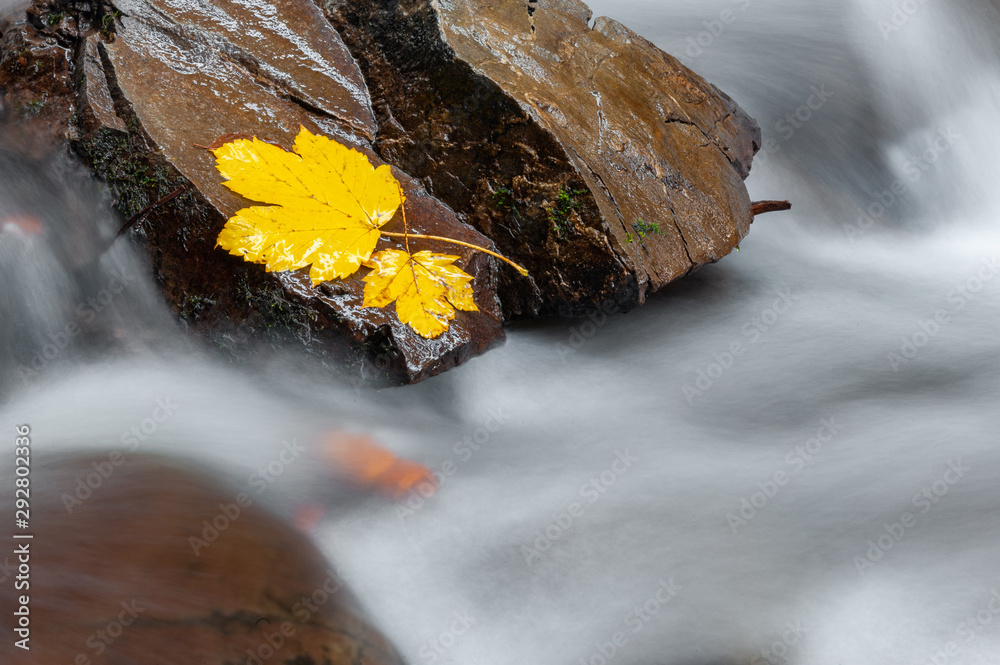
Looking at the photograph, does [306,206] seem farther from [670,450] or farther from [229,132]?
[670,450]

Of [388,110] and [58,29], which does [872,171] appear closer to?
[388,110]

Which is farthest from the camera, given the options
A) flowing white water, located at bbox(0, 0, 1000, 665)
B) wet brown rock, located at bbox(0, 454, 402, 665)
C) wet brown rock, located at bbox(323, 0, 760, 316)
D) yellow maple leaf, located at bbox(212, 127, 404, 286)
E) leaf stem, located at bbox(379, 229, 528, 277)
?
wet brown rock, located at bbox(323, 0, 760, 316)

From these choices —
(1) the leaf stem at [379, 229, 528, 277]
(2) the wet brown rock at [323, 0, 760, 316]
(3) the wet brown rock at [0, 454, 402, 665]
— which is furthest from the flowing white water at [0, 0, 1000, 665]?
(2) the wet brown rock at [323, 0, 760, 316]

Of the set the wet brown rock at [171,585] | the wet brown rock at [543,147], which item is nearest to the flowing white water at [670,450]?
the wet brown rock at [171,585]

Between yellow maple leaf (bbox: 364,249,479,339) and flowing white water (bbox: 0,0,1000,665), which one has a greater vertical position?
yellow maple leaf (bbox: 364,249,479,339)

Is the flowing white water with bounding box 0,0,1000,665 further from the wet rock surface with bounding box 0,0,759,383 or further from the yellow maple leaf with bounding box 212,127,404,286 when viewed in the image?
the yellow maple leaf with bounding box 212,127,404,286

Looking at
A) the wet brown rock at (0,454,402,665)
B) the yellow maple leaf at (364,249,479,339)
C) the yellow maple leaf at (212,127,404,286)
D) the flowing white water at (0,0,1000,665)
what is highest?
the yellow maple leaf at (212,127,404,286)

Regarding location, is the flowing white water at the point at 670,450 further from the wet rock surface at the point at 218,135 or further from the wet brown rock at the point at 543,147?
the wet brown rock at the point at 543,147
